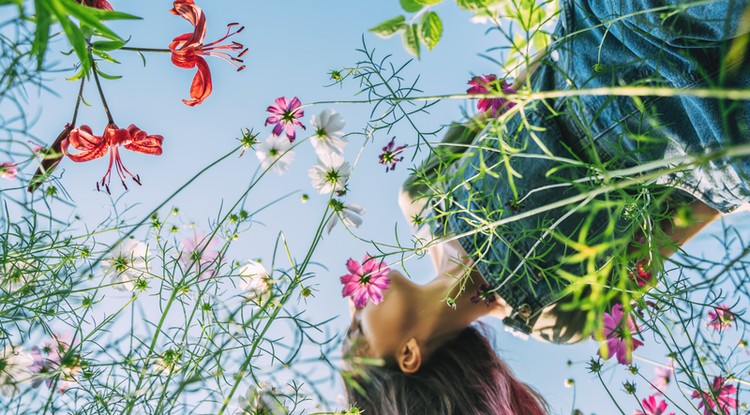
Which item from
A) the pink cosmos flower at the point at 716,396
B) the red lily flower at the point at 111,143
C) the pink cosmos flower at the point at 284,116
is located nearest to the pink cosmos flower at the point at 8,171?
the red lily flower at the point at 111,143

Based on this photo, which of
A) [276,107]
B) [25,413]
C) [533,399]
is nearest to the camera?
[25,413]

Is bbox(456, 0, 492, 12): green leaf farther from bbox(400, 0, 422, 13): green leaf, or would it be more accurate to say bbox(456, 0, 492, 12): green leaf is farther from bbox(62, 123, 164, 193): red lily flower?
bbox(62, 123, 164, 193): red lily flower

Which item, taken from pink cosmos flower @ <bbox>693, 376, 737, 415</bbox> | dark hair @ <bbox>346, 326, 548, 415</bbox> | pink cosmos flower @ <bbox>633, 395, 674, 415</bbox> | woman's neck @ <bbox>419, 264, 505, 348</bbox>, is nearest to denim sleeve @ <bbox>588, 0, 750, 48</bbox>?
pink cosmos flower @ <bbox>693, 376, 737, 415</bbox>

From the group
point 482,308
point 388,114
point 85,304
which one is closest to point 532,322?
point 482,308

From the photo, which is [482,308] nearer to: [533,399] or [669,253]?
[533,399]

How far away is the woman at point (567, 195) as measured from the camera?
0.46 metres

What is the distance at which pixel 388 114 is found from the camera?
0.66 meters

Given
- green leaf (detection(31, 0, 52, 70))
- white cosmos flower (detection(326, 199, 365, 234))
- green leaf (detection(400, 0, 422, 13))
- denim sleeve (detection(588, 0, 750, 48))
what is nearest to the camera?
green leaf (detection(31, 0, 52, 70))

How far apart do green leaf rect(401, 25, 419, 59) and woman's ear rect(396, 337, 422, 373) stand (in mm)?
880

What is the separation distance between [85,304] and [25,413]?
0.14 m

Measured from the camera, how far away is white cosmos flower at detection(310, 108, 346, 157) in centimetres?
74

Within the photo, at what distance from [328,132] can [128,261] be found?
0.32 m

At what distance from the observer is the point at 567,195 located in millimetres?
994

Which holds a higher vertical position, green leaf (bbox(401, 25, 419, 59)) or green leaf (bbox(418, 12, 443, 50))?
green leaf (bbox(401, 25, 419, 59))
